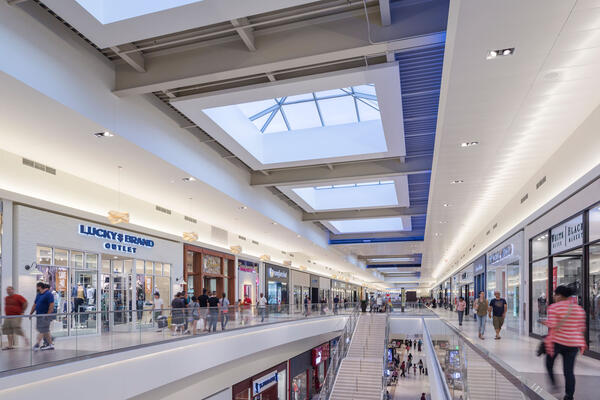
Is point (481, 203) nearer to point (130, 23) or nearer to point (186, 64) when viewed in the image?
point (186, 64)

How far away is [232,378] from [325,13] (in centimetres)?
1200

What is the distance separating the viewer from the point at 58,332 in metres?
7.63

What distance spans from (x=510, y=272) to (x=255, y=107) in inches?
374

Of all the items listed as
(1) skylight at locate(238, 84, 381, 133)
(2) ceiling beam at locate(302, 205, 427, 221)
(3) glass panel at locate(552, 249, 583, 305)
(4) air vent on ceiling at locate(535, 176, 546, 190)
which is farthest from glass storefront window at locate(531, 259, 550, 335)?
(2) ceiling beam at locate(302, 205, 427, 221)

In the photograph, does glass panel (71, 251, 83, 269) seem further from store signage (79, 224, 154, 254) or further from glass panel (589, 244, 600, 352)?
glass panel (589, 244, 600, 352)

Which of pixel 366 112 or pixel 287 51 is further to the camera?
pixel 366 112

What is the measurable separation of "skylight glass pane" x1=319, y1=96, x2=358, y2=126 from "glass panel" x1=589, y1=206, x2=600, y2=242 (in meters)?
5.38

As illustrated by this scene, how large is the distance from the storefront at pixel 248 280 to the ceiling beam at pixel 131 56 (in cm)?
1673

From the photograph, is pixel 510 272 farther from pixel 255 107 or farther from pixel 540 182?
pixel 255 107

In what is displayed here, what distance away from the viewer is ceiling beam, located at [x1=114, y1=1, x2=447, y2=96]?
6.79m

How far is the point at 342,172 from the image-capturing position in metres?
14.6

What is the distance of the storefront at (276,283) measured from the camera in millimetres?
28470

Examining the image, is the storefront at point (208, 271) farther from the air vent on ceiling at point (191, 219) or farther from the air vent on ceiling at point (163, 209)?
the air vent on ceiling at point (163, 209)

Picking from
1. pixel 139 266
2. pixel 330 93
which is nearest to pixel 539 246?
pixel 330 93
